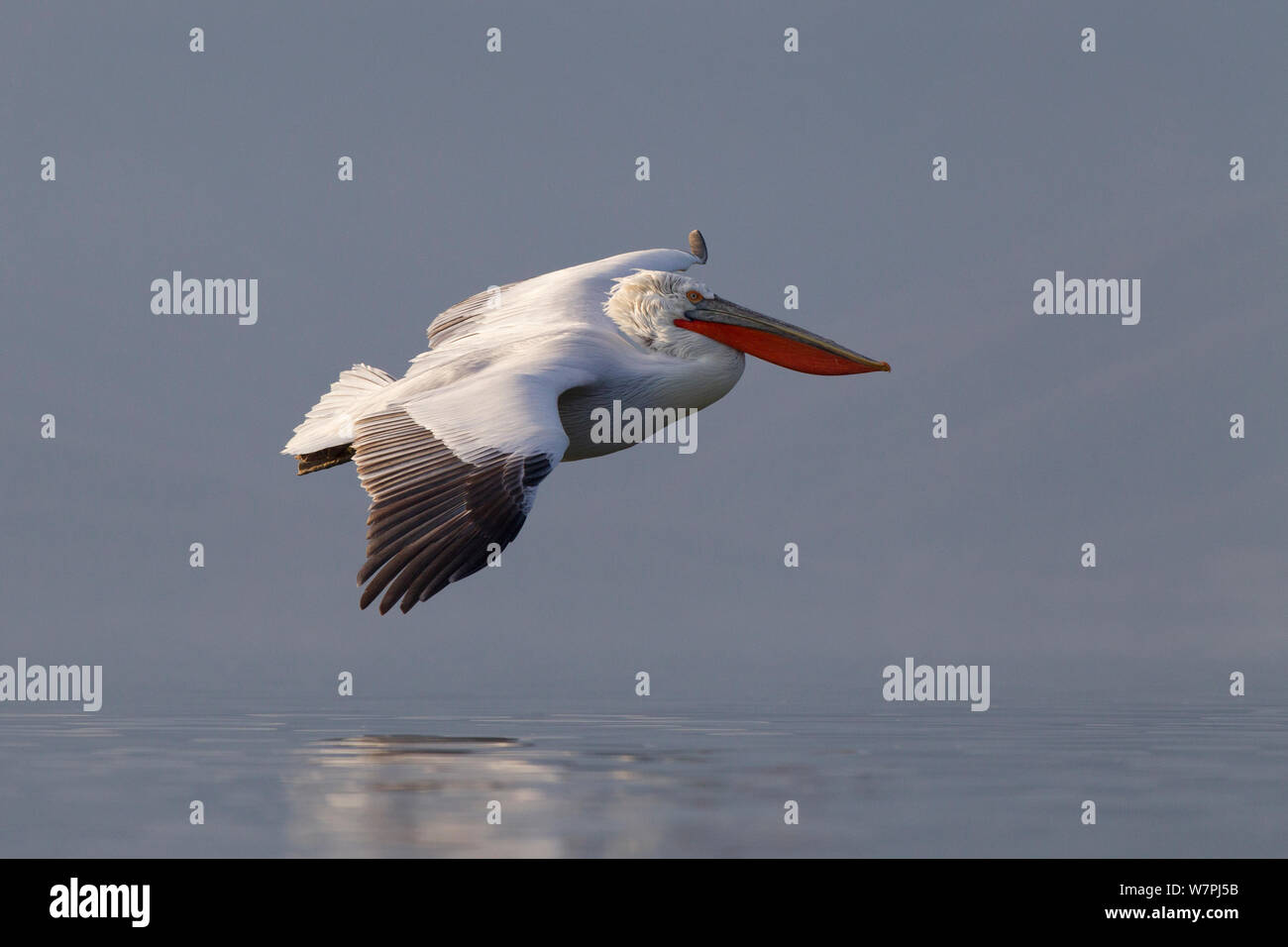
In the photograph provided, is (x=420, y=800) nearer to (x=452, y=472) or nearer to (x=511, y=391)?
(x=452, y=472)

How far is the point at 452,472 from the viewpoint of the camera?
28.9 feet

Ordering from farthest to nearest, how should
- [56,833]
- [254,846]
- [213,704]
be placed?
[213,704]
[56,833]
[254,846]

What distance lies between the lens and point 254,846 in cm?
627

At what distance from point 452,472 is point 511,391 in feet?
2.94

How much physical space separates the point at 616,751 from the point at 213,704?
711cm

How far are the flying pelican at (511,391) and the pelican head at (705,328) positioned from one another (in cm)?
1

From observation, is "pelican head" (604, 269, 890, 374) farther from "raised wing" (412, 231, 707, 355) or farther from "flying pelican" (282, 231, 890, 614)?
"raised wing" (412, 231, 707, 355)

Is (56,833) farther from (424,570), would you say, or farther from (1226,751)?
(1226,751)

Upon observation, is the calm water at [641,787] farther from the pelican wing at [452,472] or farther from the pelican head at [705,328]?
the pelican head at [705,328]

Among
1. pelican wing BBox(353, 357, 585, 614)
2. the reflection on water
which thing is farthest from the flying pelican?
the reflection on water

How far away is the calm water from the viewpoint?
21.3 ft

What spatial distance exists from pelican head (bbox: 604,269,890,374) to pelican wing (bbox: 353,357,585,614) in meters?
1.69

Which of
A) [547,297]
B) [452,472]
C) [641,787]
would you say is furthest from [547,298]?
[641,787]

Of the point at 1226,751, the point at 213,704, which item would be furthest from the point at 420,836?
the point at 213,704
